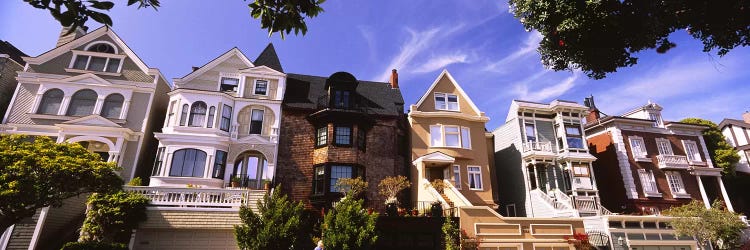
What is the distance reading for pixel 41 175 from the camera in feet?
45.4

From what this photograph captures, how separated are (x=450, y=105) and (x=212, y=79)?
1746 centimetres

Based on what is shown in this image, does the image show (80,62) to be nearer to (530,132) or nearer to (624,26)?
(624,26)

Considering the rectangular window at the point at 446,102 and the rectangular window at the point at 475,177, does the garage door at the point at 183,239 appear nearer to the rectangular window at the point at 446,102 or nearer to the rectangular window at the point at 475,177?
the rectangular window at the point at 475,177

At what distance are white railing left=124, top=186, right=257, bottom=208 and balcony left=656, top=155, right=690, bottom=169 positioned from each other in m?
31.1

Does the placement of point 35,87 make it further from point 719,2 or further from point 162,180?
point 719,2

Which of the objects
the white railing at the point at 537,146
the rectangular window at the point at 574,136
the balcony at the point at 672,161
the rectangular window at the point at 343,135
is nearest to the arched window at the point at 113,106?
the rectangular window at the point at 343,135

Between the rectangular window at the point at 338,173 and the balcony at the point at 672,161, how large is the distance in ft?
82.6

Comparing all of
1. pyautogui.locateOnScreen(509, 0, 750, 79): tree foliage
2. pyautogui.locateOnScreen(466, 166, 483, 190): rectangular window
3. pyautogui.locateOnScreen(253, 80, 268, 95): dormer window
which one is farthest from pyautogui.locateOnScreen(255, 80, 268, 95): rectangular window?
pyautogui.locateOnScreen(509, 0, 750, 79): tree foliage

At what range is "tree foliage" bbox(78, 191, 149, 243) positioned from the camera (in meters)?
16.0

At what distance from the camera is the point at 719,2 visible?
732 cm

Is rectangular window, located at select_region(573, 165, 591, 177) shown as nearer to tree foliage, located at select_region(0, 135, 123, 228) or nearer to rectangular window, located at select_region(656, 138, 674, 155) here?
rectangular window, located at select_region(656, 138, 674, 155)

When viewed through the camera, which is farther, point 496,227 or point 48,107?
point 48,107

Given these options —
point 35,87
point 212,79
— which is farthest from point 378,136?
point 35,87

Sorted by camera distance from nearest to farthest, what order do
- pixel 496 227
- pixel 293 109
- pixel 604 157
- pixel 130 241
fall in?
1. pixel 130 241
2. pixel 496 227
3. pixel 293 109
4. pixel 604 157
